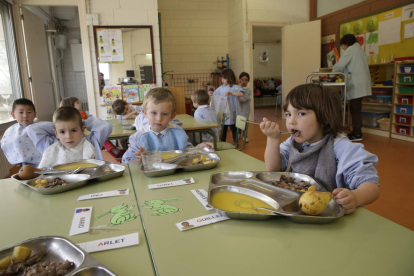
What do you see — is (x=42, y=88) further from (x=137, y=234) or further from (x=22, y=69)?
(x=137, y=234)

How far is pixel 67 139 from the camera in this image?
1557 mm

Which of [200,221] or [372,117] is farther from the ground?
[200,221]

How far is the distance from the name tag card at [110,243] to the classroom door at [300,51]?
245 inches

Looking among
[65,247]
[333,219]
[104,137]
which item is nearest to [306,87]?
[333,219]

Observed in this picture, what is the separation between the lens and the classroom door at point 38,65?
4.47m

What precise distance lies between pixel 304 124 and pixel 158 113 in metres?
0.86

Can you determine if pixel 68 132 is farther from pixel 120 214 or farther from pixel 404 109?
pixel 404 109

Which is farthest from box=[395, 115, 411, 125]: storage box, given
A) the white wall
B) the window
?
the window

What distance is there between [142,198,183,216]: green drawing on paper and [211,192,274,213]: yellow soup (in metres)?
0.12

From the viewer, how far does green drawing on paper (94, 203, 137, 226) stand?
784 millimetres

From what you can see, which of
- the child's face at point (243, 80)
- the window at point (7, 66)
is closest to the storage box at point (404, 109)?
the child's face at point (243, 80)

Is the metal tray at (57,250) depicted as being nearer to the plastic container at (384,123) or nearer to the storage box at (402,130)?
the storage box at (402,130)

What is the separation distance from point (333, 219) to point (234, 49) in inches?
264

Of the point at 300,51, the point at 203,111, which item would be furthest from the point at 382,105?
the point at 203,111
